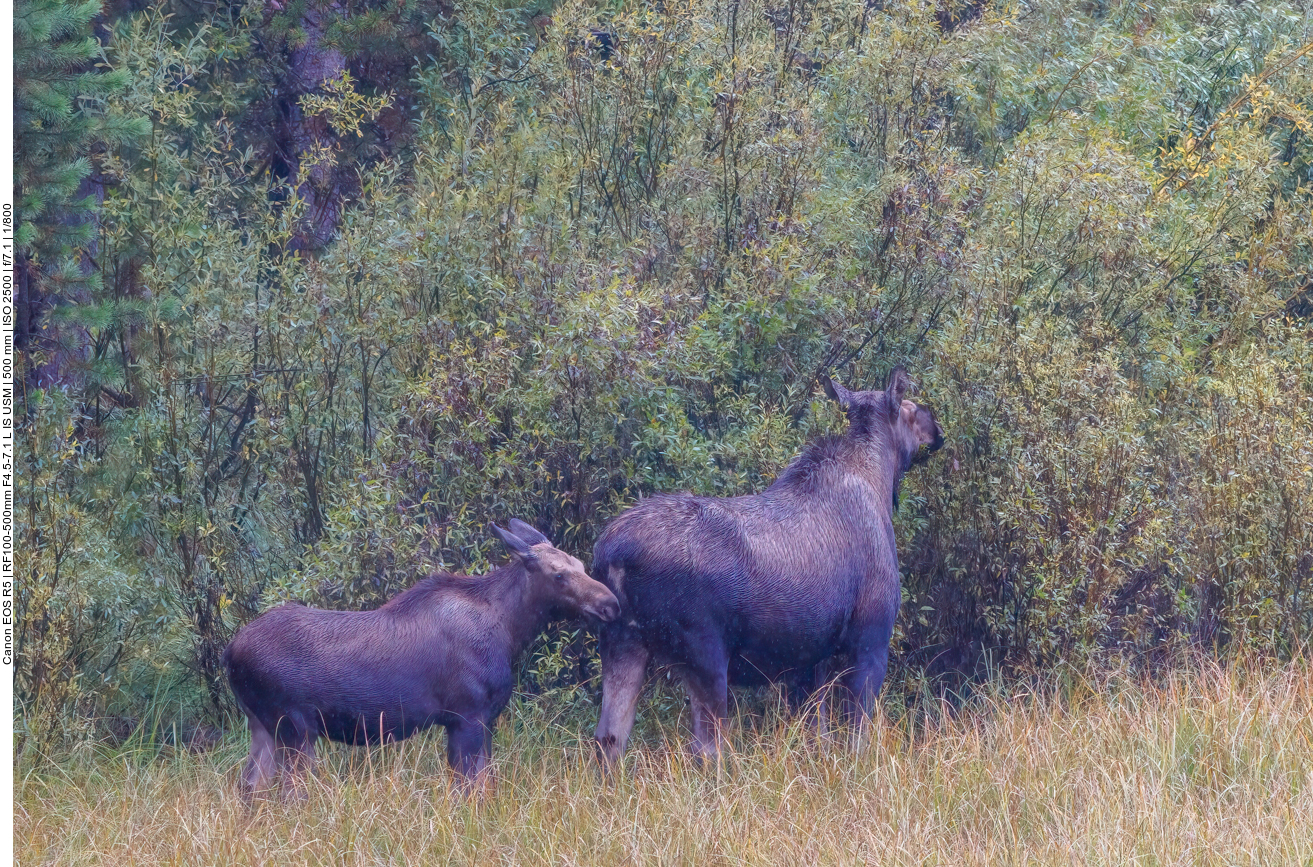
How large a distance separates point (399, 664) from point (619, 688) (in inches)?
42.5

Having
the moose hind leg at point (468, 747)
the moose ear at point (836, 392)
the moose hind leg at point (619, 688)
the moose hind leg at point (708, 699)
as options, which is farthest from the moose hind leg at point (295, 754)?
the moose ear at point (836, 392)

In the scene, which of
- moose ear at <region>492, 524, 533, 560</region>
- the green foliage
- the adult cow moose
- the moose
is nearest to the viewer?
the moose

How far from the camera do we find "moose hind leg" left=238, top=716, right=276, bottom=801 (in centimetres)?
602

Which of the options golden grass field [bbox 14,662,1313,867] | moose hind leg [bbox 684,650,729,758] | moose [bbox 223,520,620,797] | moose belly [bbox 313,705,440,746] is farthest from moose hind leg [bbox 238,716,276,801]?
moose hind leg [bbox 684,650,729,758]

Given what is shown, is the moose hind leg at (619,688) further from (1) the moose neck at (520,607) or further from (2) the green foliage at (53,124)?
(2) the green foliage at (53,124)

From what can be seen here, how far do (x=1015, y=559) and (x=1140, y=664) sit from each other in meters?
1.09

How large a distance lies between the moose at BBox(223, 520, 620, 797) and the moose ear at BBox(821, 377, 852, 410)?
5.81 ft

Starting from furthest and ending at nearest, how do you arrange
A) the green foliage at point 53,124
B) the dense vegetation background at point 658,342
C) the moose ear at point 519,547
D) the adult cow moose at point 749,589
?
the dense vegetation background at point 658,342
the green foliage at point 53,124
the adult cow moose at point 749,589
the moose ear at point 519,547

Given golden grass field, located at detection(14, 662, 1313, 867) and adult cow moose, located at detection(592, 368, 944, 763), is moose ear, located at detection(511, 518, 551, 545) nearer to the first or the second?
adult cow moose, located at detection(592, 368, 944, 763)

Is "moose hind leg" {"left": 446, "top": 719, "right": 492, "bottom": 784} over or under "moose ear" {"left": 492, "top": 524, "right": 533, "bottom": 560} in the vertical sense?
under

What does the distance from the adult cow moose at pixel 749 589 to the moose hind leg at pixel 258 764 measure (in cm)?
151

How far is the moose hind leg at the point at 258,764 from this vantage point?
6023 mm

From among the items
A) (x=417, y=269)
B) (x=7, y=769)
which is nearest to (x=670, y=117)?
(x=417, y=269)

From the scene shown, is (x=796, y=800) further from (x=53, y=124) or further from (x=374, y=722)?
(x=53, y=124)
